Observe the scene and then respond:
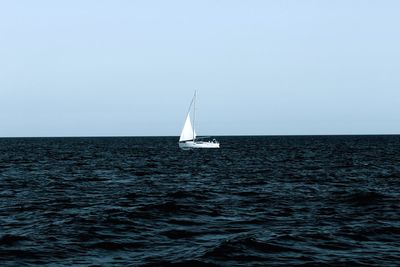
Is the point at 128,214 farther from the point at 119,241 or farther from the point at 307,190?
the point at 307,190

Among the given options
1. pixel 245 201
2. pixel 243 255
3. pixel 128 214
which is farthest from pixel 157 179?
pixel 243 255

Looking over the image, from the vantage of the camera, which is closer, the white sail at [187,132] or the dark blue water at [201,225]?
the dark blue water at [201,225]

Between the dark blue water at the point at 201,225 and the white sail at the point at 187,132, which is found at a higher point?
the white sail at the point at 187,132

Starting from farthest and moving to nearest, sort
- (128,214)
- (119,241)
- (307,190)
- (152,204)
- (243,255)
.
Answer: (307,190), (152,204), (128,214), (119,241), (243,255)

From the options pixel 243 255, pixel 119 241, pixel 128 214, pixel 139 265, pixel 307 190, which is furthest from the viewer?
pixel 307 190

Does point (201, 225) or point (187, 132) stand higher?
point (187, 132)

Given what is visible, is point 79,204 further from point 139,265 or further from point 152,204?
point 139,265

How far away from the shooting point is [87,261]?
515 inches

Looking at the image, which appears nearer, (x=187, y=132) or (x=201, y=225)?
(x=201, y=225)

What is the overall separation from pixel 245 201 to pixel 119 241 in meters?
10.6

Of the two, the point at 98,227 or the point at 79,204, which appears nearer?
the point at 98,227

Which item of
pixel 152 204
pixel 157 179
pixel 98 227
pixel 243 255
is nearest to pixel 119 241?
pixel 98 227

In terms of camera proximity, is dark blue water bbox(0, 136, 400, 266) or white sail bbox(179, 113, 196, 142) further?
white sail bbox(179, 113, 196, 142)

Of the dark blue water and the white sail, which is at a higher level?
the white sail
